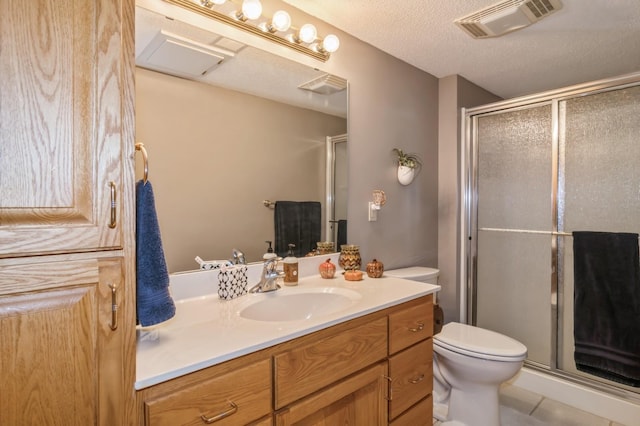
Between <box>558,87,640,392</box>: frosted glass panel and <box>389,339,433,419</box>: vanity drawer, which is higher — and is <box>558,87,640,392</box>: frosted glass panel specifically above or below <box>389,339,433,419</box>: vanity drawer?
above

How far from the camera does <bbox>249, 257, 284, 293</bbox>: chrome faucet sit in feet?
4.68

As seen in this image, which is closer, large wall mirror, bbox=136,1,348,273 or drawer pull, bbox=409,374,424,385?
large wall mirror, bbox=136,1,348,273

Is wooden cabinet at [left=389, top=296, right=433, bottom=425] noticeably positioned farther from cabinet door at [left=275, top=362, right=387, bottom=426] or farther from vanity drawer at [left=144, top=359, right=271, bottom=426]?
vanity drawer at [left=144, top=359, right=271, bottom=426]

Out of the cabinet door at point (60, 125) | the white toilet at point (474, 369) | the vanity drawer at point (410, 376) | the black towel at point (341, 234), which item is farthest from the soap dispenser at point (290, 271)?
the cabinet door at point (60, 125)

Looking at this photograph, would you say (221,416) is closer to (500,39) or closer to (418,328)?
(418,328)

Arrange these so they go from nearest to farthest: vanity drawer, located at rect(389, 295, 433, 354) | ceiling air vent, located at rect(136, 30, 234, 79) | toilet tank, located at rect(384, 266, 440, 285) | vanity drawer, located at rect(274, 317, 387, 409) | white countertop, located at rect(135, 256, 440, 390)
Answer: white countertop, located at rect(135, 256, 440, 390)
vanity drawer, located at rect(274, 317, 387, 409)
ceiling air vent, located at rect(136, 30, 234, 79)
vanity drawer, located at rect(389, 295, 433, 354)
toilet tank, located at rect(384, 266, 440, 285)

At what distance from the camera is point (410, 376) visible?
56.4 inches

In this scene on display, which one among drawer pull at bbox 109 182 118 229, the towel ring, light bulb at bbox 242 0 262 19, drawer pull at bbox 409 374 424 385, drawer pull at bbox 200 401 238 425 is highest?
light bulb at bbox 242 0 262 19

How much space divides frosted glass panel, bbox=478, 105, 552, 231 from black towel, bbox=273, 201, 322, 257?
144 cm

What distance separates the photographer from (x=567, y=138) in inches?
84.7

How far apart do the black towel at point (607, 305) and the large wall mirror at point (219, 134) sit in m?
1.59

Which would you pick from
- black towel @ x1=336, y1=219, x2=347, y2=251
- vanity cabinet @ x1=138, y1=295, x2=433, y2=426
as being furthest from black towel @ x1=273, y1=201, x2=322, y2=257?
vanity cabinet @ x1=138, y1=295, x2=433, y2=426

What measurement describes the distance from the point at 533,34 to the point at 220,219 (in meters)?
2.01

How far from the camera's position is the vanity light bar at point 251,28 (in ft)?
4.37
